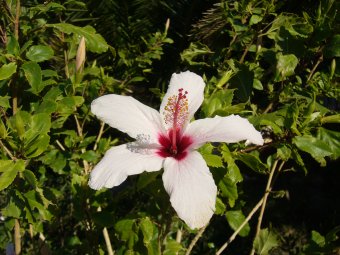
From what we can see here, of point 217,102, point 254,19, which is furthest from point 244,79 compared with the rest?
point 254,19

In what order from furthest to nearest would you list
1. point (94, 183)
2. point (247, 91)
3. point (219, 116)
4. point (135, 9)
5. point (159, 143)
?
point (135, 9)
point (247, 91)
point (159, 143)
point (219, 116)
point (94, 183)

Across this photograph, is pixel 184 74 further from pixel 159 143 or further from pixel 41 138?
pixel 41 138

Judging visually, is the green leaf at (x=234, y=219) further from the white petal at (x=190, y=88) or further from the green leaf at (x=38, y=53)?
the green leaf at (x=38, y=53)

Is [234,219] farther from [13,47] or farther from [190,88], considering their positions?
[13,47]

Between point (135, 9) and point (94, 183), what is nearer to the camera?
point (94, 183)

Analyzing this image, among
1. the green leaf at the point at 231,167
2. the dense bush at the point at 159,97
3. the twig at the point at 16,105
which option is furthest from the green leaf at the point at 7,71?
the green leaf at the point at 231,167

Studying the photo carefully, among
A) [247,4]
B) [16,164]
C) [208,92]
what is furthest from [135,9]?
[16,164]

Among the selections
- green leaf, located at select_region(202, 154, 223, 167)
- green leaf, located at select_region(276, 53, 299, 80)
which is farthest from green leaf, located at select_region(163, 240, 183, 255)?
green leaf, located at select_region(276, 53, 299, 80)
